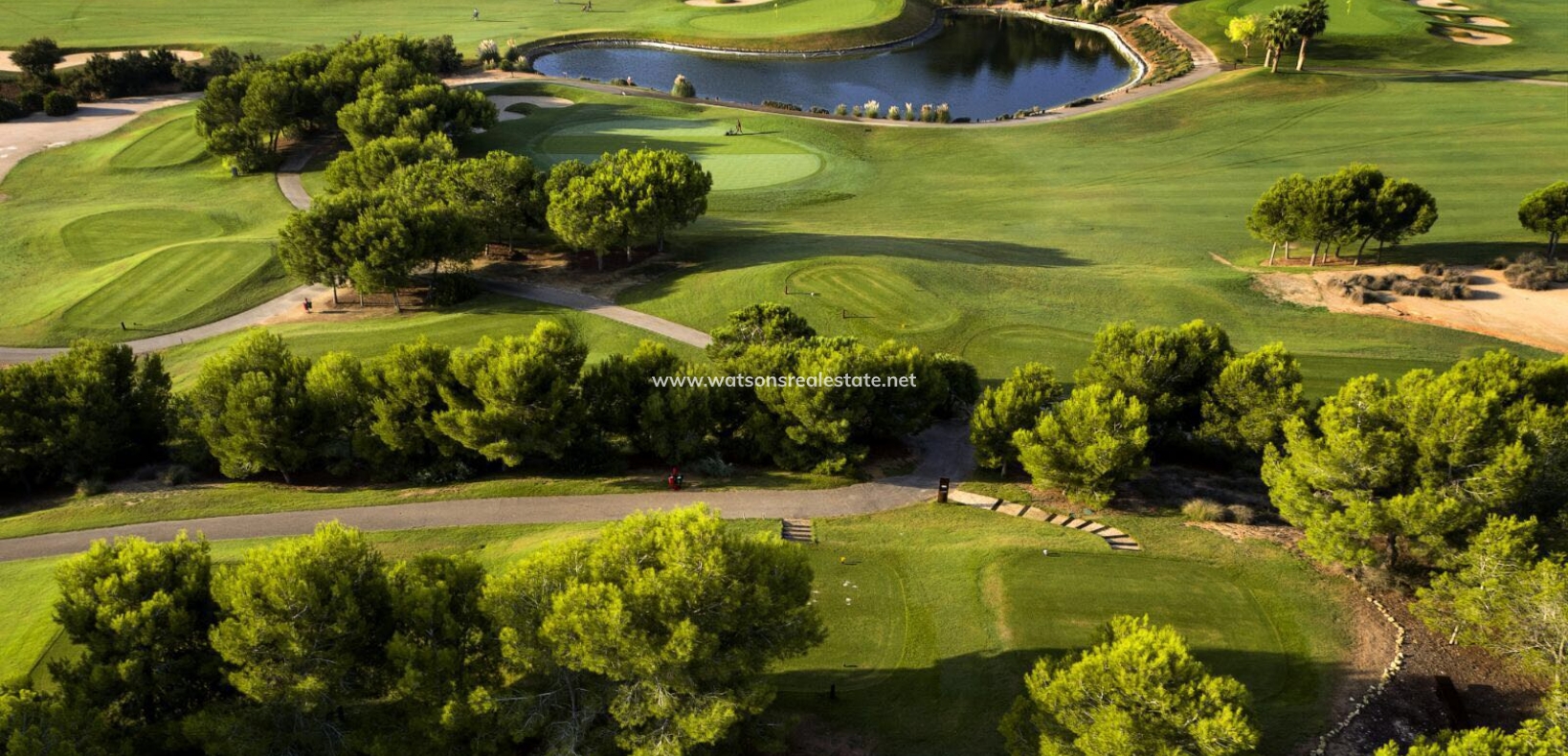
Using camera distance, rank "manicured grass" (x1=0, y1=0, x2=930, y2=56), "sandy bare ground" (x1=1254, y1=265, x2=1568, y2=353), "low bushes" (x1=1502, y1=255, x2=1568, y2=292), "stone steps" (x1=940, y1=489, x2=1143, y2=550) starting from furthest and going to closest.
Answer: "manicured grass" (x1=0, y1=0, x2=930, y2=56), "low bushes" (x1=1502, y1=255, x2=1568, y2=292), "sandy bare ground" (x1=1254, y1=265, x2=1568, y2=353), "stone steps" (x1=940, y1=489, x2=1143, y2=550)

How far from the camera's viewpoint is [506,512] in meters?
50.0

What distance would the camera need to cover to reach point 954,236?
9156 cm

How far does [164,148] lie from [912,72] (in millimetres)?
107424

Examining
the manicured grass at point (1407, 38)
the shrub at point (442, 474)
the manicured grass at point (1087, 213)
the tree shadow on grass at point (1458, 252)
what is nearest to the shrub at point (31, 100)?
the manicured grass at point (1087, 213)

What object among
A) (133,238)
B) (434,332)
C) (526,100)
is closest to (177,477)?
(434,332)

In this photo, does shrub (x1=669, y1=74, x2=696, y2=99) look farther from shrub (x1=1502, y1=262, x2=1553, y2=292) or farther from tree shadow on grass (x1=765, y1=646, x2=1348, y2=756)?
tree shadow on grass (x1=765, y1=646, x2=1348, y2=756)

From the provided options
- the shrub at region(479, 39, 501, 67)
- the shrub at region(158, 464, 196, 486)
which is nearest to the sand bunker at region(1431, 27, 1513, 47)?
the shrub at region(479, 39, 501, 67)

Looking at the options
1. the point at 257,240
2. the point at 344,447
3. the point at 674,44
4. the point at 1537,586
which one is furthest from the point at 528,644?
the point at 674,44

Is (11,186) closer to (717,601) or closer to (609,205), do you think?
(609,205)

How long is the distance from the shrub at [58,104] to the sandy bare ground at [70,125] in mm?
905

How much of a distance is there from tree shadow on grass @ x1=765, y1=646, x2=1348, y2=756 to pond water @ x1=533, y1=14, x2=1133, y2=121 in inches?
4206

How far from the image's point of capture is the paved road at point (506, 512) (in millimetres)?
47750

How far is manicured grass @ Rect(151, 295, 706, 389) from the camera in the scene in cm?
7038

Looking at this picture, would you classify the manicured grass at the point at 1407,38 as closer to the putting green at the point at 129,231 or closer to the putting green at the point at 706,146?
the putting green at the point at 706,146
